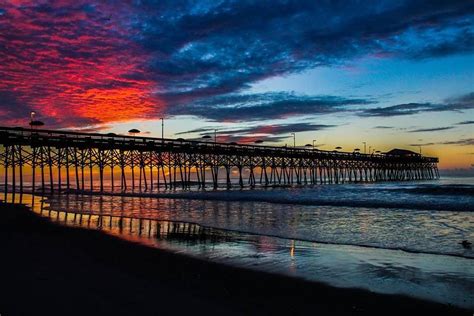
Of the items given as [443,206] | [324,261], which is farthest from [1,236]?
[443,206]

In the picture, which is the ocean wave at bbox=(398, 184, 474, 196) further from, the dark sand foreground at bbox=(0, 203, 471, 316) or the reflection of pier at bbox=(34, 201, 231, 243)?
the dark sand foreground at bbox=(0, 203, 471, 316)

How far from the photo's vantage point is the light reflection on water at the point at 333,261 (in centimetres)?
604

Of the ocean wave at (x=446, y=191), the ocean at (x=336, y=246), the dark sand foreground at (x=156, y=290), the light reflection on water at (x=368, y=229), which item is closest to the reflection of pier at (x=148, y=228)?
→ the ocean at (x=336, y=246)

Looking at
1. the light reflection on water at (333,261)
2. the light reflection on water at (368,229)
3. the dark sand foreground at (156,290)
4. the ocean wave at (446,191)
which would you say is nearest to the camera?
the dark sand foreground at (156,290)

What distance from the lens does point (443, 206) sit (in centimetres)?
2139

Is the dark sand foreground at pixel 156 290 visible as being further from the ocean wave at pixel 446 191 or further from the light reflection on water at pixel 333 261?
the ocean wave at pixel 446 191

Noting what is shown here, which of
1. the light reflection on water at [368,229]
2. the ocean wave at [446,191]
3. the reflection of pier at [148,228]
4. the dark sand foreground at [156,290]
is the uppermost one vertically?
the dark sand foreground at [156,290]

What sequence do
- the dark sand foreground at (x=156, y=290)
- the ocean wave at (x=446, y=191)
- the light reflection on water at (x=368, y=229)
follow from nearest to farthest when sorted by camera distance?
the dark sand foreground at (x=156, y=290) → the light reflection on water at (x=368, y=229) → the ocean wave at (x=446, y=191)

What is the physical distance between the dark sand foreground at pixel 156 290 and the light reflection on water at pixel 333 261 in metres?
0.49

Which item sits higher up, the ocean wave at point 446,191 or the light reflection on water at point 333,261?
the light reflection on water at point 333,261

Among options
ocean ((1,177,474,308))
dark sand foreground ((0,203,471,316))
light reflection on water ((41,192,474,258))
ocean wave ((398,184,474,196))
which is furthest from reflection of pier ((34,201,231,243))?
ocean wave ((398,184,474,196))

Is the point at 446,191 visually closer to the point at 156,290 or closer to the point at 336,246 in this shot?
the point at 336,246

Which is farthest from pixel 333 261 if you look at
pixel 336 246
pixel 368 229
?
pixel 368 229

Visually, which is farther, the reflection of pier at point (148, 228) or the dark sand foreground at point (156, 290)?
the reflection of pier at point (148, 228)
